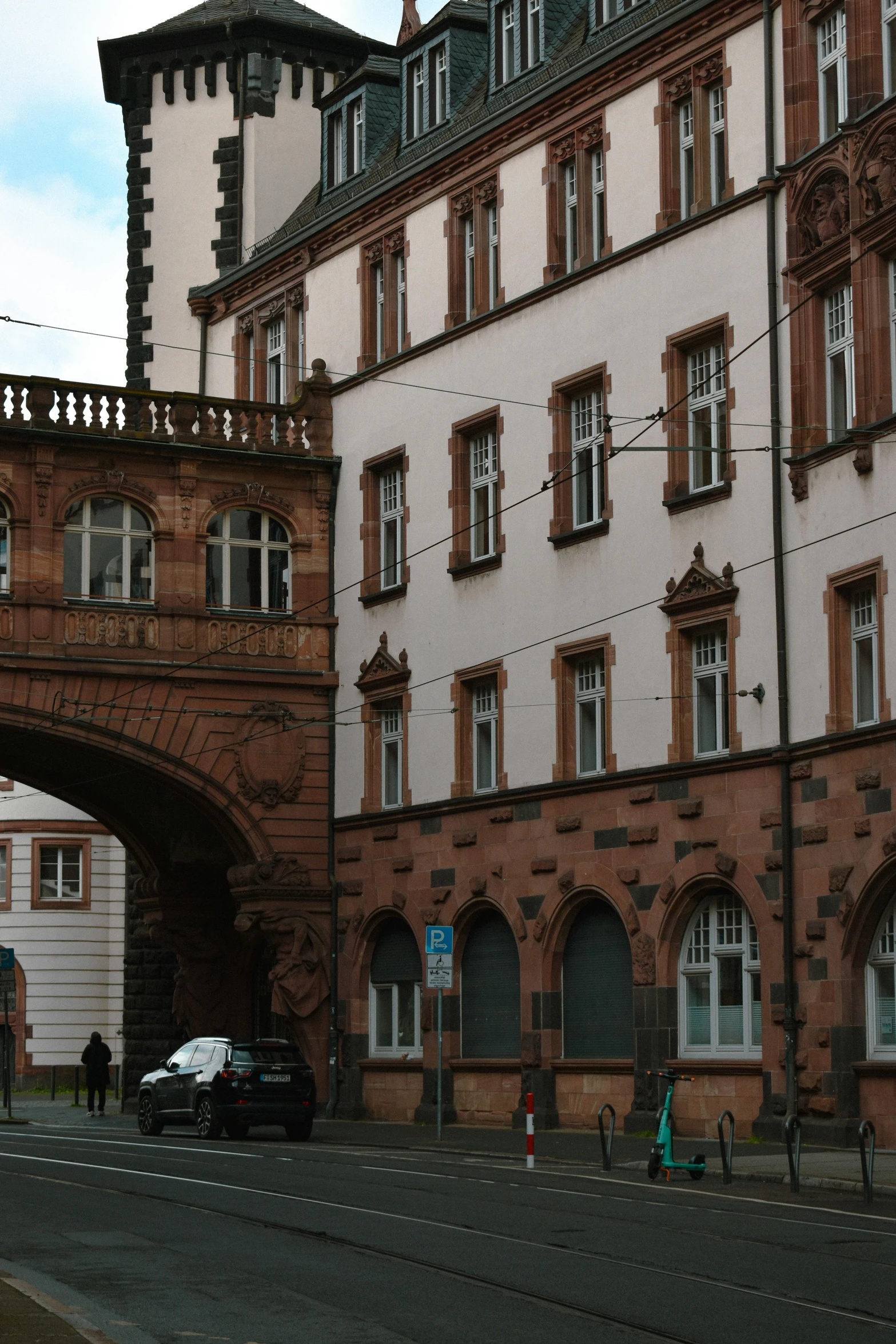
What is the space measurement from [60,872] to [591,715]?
30.2 m

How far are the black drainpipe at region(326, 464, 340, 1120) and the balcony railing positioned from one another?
1.34 metres

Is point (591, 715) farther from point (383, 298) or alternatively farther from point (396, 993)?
point (383, 298)

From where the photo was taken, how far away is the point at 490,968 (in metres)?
34.6

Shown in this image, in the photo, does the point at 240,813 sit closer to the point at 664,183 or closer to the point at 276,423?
the point at 276,423

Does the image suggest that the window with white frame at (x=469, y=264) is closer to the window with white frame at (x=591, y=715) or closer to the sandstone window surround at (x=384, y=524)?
the sandstone window surround at (x=384, y=524)

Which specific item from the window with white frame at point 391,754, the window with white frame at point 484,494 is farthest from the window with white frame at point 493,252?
the window with white frame at point 391,754

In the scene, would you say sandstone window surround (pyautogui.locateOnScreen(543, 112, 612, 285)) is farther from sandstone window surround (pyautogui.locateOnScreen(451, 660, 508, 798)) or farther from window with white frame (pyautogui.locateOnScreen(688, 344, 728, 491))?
sandstone window surround (pyautogui.locateOnScreen(451, 660, 508, 798))

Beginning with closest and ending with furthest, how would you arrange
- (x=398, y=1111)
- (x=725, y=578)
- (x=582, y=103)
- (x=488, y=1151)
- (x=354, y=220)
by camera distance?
(x=488, y=1151) → (x=725, y=578) → (x=582, y=103) → (x=398, y=1111) → (x=354, y=220)

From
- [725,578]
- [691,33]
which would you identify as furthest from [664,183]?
[725,578]

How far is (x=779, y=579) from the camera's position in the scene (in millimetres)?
28594

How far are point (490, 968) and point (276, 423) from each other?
1072cm

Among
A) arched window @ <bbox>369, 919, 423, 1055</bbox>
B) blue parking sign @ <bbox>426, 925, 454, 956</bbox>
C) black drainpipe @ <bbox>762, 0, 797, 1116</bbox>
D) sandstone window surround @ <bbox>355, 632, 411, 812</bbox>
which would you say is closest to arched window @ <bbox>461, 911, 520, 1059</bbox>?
arched window @ <bbox>369, 919, 423, 1055</bbox>

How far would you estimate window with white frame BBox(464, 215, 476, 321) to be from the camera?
36.2 metres

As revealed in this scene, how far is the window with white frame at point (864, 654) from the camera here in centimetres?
2720
